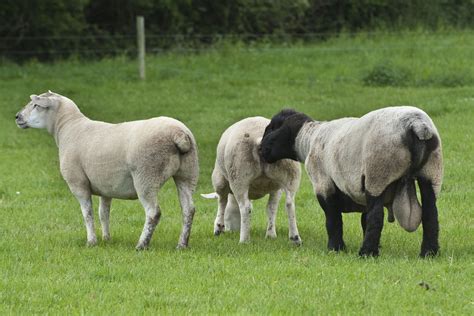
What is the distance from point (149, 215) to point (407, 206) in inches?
107

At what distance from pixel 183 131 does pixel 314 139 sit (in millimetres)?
1405

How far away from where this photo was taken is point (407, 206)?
9914 millimetres

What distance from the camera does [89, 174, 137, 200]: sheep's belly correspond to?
11.0 metres

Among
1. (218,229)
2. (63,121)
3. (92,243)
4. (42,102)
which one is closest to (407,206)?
(218,229)

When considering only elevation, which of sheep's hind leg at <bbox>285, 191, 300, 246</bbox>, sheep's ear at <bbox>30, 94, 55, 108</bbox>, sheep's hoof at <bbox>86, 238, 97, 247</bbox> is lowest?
sheep's hoof at <bbox>86, 238, 97, 247</bbox>

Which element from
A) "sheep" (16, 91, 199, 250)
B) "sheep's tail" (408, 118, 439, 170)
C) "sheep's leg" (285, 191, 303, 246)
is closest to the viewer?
"sheep's tail" (408, 118, 439, 170)

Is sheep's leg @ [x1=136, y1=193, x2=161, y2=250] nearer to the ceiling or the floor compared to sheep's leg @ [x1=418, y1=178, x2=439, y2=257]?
nearer to the floor

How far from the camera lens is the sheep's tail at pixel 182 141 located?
35.1 ft

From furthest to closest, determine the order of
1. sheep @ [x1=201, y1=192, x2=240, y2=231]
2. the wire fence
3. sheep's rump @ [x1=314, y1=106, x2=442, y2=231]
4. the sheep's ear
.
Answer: the wire fence
sheep @ [x1=201, y1=192, x2=240, y2=231]
the sheep's ear
sheep's rump @ [x1=314, y1=106, x2=442, y2=231]

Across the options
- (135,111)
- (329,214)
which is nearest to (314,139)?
(329,214)

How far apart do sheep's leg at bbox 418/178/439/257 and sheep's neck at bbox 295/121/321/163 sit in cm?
171

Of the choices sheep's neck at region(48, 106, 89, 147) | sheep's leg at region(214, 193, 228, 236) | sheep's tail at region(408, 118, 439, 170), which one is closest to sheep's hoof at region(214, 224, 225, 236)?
sheep's leg at region(214, 193, 228, 236)

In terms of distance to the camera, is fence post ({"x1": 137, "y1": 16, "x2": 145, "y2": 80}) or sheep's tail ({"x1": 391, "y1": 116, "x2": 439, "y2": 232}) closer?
sheep's tail ({"x1": 391, "y1": 116, "x2": 439, "y2": 232})

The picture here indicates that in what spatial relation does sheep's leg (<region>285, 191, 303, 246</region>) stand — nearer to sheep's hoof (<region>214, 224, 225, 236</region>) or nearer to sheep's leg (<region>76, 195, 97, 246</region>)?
sheep's hoof (<region>214, 224, 225, 236</region>)
